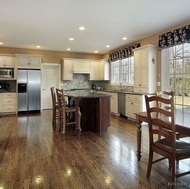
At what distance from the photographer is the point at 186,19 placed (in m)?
4.04

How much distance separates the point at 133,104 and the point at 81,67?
11.6ft

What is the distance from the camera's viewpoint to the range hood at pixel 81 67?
785 centimetres

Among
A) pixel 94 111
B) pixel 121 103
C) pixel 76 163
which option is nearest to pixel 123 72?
pixel 121 103

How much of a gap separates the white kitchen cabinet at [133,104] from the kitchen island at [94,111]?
1207 millimetres

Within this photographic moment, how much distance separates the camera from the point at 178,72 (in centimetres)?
457

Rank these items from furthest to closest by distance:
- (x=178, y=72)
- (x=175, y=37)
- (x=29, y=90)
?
(x=29, y=90) → (x=178, y=72) → (x=175, y=37)

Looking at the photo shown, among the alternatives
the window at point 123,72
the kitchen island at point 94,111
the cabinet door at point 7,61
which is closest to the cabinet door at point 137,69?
the window at point 123,72

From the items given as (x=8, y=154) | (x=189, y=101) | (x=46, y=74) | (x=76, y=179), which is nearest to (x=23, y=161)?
(x=8, y=154)

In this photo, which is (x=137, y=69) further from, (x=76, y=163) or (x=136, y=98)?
(x=76, y=163)

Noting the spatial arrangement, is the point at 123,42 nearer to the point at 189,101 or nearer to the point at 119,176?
the point at 189,101

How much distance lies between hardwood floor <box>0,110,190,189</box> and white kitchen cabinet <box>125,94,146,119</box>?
1228 millimetres

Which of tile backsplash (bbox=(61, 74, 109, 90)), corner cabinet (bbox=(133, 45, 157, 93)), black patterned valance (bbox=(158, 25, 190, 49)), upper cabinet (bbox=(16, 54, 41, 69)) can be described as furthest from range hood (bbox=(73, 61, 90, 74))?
black patterned valance (bbox=(158, 25, 190, 49))

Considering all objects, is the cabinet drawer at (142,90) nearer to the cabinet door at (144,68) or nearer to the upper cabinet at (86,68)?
the cabinet door at (144,68)

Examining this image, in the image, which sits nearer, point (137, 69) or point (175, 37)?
point (175, 37)
